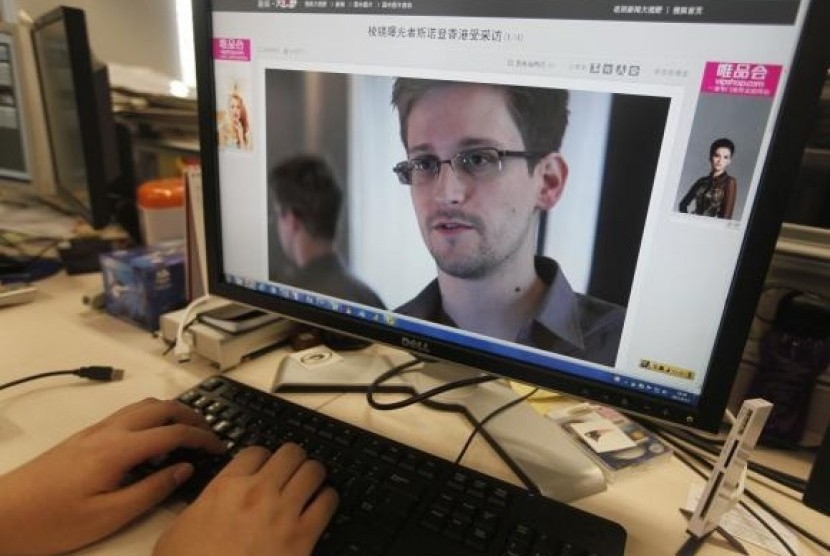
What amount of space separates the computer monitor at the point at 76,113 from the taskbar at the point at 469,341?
45 centimetres

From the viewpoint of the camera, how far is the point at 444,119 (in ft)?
1.73

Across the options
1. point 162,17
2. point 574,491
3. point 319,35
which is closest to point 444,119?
point 319,35

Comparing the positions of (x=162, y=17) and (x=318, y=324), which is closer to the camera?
(x=318, y=324)

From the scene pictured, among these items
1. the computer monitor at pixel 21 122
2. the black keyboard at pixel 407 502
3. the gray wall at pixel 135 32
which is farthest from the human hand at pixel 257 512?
the gray wall at pixel 135 32

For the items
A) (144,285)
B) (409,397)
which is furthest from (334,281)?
(144,285)

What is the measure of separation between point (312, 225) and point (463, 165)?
8.3 inches

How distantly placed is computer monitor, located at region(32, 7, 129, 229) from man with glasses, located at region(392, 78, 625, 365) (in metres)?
0.66

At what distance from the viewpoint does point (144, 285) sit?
0.85 meters

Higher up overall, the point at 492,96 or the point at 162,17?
the point at 162,17

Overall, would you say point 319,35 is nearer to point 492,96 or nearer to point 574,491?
point 492,96

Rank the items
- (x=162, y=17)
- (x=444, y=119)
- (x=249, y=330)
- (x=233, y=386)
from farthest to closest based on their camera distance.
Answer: (x=162, y=17) → (x=249, y=330) → (x=233, y=386) → (x=444, y=119)

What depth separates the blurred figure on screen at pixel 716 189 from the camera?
0.43 m

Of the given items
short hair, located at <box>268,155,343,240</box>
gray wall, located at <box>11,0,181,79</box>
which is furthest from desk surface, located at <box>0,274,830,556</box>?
gray wall, located at <box>11,0,181,79</box>

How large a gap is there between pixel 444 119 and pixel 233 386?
1.32ft
